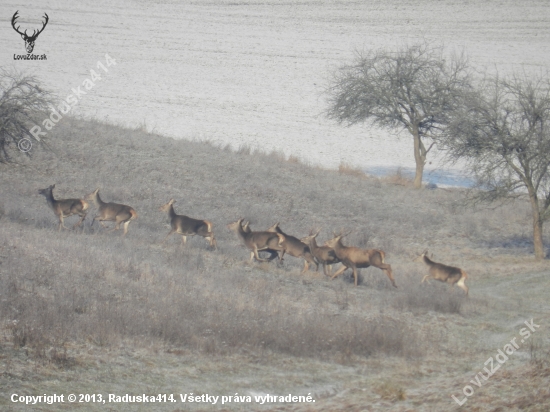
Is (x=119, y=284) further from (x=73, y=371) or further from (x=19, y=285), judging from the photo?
(x=73, y=371)

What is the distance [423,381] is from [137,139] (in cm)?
2354

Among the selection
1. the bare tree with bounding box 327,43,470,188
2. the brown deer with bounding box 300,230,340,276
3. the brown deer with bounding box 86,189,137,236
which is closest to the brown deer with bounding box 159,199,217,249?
the brown deer with bounding box 86,189,137,236

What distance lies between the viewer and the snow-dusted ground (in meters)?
39.2

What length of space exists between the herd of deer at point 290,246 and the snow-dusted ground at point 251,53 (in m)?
17.8

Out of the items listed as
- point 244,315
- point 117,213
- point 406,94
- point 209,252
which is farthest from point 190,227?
point 406,94

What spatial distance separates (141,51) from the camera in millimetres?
51938

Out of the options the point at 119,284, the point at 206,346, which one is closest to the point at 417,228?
the point at 119,284

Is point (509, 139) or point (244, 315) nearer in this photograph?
point (244, 315)

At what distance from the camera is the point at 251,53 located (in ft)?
174

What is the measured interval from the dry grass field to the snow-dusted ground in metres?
13.4

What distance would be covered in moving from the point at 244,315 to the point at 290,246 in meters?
5.61

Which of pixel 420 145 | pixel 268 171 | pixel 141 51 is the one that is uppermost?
pixel 141 51

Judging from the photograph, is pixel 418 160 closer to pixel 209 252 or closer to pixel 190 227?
pixel 190 227

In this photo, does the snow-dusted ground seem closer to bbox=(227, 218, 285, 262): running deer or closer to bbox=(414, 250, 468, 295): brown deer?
bbox=(227, 218, 285, 262): running deer
